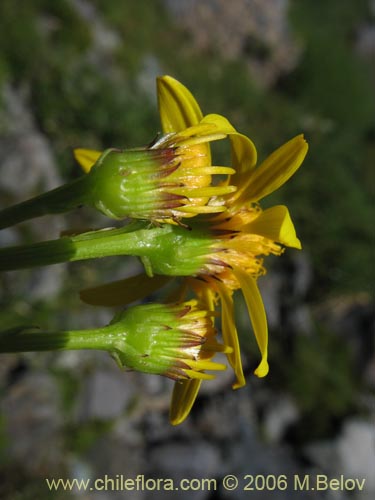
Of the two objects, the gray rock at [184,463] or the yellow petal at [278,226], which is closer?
the yellow petal at [278,226]

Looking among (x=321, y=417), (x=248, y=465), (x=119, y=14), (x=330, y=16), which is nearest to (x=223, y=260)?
(x=248, y=465)

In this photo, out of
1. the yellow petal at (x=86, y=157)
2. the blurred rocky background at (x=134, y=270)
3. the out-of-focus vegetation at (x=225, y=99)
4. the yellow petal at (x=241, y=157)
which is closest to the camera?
the yellow petal at (x=241, y=157)

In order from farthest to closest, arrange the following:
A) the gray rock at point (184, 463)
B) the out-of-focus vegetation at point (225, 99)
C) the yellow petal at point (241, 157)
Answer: the out-of-focus vegetation at point (225, 99) < the gray rock at point (184, 463) < the yellow petal at point (241, 157)

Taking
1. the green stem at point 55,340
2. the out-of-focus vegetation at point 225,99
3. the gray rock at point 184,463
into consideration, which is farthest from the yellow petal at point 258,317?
the out-of-focus vegetation at point 225,99

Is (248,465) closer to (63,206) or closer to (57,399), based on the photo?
(57,399)

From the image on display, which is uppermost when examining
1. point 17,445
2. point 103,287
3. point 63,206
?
point 63,206

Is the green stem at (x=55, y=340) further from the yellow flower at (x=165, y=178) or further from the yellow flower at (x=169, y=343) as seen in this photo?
the yellow flower at (x=165, y=178)

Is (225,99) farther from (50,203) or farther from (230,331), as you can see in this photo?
(50,203)
